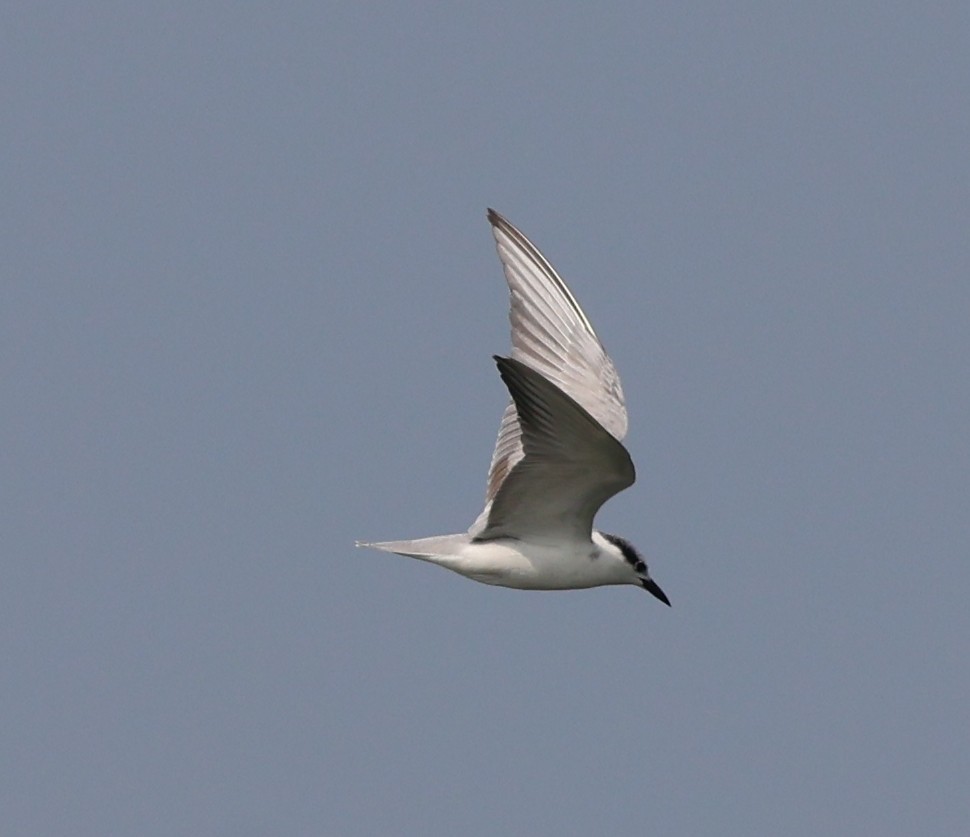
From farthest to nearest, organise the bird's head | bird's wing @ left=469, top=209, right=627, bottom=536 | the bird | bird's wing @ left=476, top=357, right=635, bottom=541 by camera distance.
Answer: bird's wing @ left=469, top=209, right=627, bottom=536, the bird's head, the bird, bird's wing @ left=476, top=357, right=635, bottom=541

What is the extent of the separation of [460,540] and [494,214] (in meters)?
3.26

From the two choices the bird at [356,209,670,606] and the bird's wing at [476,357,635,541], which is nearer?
the bird's wing at [476,357,635,541]

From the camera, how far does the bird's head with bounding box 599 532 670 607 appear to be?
13656 mm

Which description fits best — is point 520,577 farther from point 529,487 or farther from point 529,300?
point 529,300

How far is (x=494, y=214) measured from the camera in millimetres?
15398

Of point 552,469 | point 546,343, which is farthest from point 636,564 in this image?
point 546,343

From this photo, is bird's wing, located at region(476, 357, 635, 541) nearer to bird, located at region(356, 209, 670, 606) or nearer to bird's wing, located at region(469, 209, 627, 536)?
bird, located at region(356, 209, 670, 606)

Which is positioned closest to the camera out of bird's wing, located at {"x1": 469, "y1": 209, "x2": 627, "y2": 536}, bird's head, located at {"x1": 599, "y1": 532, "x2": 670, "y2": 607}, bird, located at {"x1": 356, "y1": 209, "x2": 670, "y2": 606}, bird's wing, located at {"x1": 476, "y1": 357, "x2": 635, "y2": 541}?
bird's wing, located at {"x1": 476, "y1": 357, "x2": 635, "y2": 541}

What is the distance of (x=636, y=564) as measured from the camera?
1380 centimetres

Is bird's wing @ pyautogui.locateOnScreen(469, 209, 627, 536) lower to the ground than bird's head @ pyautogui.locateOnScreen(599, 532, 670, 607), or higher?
higher

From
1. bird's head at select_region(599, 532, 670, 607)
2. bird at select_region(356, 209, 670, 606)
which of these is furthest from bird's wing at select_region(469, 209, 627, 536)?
bird's head at select_region(599, 532, 670, 607)

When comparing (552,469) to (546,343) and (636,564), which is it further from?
(546,343)

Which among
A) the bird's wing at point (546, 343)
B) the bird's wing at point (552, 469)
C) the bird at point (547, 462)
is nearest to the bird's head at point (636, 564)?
the bird at point (547, 462)

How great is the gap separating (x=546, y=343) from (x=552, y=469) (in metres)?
2.39
